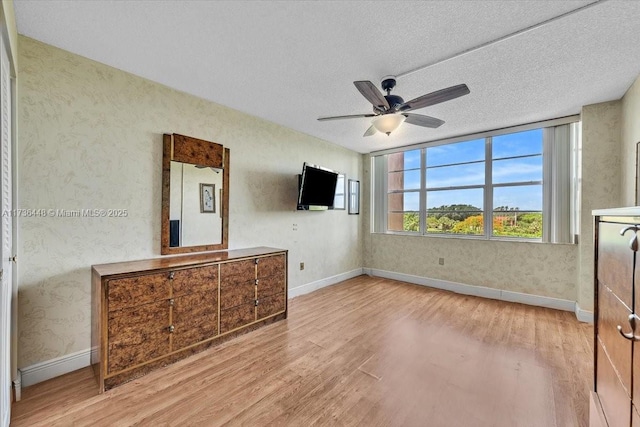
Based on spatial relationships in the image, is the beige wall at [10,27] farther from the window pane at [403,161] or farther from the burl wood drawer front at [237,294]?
the window pane at [403,161]

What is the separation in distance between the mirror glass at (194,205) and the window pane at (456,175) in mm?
A: 3632

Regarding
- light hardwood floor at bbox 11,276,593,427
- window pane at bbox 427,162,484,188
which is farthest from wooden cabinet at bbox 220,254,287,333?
window pane at bbox 427,162,484,188

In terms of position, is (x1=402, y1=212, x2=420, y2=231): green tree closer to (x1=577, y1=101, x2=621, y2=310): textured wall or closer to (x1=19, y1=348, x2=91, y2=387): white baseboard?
(x1=577, y1=101, x2=621, y2=310): textured wall

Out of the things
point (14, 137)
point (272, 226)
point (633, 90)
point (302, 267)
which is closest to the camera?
point (14, 137)

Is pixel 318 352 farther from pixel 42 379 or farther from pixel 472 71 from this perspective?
pixel 472 71

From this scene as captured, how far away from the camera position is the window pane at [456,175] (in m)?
4.41

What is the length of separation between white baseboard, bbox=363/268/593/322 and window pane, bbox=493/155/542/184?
1.69 metres

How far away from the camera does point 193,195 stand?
296cm

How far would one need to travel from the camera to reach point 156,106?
268 centimetres

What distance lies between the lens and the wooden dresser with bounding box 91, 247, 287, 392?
2.00 meters

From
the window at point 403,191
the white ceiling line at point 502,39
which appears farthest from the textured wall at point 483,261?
the white ceiling line at point 502,39

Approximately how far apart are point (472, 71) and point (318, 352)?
2.90m

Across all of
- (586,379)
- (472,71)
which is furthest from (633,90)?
(586,379)

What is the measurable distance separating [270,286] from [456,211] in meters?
3.38
